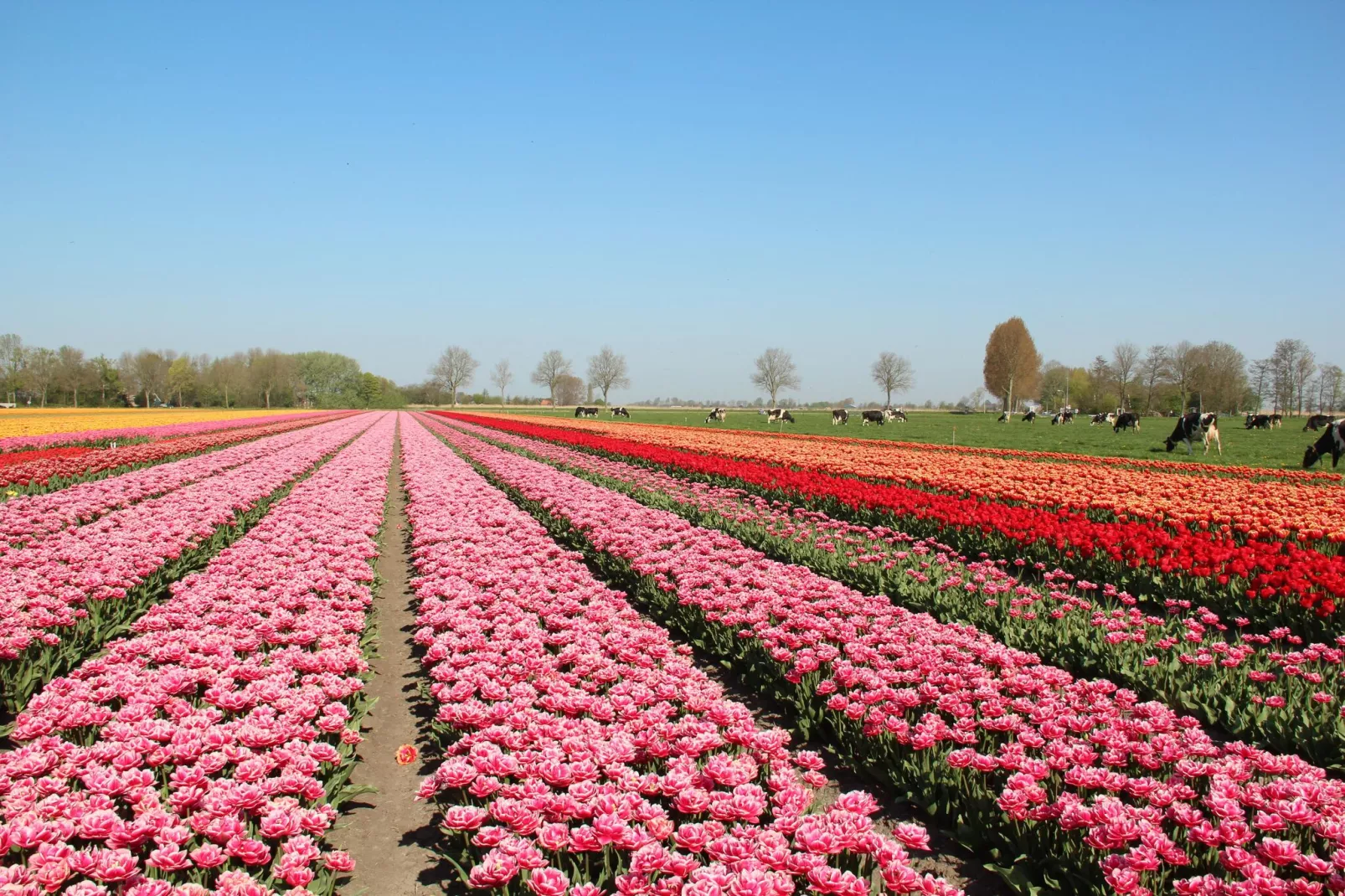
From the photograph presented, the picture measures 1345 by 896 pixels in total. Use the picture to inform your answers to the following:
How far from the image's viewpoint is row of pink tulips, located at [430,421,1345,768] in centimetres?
491

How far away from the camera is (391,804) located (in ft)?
15.1

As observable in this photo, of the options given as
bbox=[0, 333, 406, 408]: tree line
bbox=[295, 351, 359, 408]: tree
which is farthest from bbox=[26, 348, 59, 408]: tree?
bbox=[295, 351, 359, 408]: tree

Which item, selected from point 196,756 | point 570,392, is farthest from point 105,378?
→ point 196,756

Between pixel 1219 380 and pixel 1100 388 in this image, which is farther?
pixel 1100 388

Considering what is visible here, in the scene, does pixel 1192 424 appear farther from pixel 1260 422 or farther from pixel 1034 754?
pixel 1260 422

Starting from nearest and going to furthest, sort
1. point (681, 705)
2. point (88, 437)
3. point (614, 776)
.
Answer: point (614, 776) → point (681, 705) → point (88, 437)

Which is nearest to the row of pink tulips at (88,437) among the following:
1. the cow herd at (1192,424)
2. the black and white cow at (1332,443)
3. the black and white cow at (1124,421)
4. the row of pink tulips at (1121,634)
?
the row of pink tulips at (1121,634)

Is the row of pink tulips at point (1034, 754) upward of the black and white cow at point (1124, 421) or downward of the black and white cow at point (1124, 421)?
downward

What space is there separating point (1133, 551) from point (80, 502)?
55.0 ft

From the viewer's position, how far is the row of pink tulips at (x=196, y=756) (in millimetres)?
3158

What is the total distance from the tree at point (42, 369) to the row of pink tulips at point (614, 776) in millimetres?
122682

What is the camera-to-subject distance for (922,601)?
25.5 feet

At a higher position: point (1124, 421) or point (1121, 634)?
point (1124, 421)

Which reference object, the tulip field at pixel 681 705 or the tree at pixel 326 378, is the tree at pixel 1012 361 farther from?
the tree at pixel 326 378
